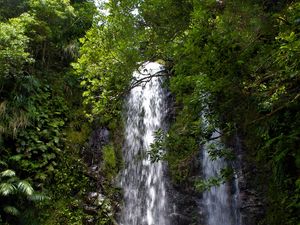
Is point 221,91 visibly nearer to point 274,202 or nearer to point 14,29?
point 274,202

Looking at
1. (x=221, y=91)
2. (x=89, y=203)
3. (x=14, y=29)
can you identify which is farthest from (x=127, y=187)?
(x=221, y=91)

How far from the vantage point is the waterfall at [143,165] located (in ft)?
28.3

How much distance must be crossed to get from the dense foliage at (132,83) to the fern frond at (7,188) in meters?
0.02

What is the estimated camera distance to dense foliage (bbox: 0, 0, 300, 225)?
3805 millimetres

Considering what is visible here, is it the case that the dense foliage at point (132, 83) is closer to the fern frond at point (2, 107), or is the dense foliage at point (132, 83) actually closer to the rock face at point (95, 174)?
the fern frond at point (2, 107)

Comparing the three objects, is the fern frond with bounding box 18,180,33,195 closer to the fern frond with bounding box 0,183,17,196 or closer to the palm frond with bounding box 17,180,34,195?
the palm frond with bounding box 17,180,34,195

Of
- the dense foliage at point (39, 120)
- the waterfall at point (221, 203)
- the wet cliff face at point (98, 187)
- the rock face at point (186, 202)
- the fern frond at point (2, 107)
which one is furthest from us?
the rock face at point (186, 202)

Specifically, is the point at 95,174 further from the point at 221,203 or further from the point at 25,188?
the point at 221,203

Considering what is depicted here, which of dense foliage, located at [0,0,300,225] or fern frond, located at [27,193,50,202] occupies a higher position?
dense foliage, located at [0,0,300,225]

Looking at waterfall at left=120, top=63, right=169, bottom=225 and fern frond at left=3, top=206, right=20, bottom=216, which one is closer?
fern frond at left=3, top=206, right=20, bottom=216

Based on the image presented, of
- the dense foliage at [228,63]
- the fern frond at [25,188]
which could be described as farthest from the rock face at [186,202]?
the fern frond at [25,188]

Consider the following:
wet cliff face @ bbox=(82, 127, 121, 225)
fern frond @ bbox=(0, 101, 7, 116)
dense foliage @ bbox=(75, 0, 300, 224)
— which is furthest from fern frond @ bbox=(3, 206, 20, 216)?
dense foliage @ bbox=(75, 0, 300, 224)

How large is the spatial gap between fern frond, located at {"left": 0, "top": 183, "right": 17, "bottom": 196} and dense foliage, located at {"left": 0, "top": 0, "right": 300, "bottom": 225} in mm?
21

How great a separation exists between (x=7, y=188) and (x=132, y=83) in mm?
3573
